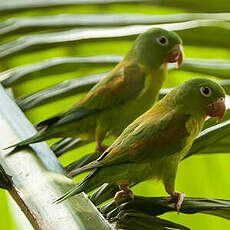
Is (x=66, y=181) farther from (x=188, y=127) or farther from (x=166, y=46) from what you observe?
(x=166, y=46)

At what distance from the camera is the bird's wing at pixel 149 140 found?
100 centimetres

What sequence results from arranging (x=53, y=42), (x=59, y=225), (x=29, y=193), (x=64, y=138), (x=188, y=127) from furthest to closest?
(x=53, y=42)
(x=64, y=138)
(x=188, y=127)
(x=29, y=193)
(x=59, y=225)

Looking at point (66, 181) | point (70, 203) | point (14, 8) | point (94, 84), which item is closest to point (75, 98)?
point (94, 84)

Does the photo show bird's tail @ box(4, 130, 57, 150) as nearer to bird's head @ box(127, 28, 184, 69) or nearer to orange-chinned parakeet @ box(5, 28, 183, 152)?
orange-chinned parakeet @ box(5, 28, 183, 152)

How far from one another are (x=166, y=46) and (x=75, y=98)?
36 cm

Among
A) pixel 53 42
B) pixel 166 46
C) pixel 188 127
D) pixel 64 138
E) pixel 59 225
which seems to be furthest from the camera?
pixel 166 46

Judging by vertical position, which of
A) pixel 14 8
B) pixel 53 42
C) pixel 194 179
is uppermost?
pixel 14 8

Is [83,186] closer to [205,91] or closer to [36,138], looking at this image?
[36,138]

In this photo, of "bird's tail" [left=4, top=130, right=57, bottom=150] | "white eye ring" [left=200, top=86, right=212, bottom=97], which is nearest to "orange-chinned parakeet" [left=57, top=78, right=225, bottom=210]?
"white eye ring" [left=200, top=86, right=212, bottom=97]

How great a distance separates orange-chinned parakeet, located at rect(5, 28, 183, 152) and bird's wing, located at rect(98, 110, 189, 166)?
17cm

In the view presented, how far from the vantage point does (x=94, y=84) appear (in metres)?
1.36

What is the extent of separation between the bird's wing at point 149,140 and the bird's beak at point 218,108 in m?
0.07

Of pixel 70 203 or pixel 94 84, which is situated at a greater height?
pixel 94 84

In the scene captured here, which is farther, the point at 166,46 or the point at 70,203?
the point at 166,46
